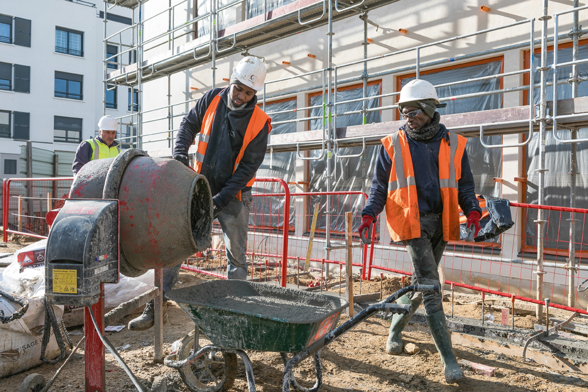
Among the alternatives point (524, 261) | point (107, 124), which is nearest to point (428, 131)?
point (524, 261)

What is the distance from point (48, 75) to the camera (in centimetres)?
2719

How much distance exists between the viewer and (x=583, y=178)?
602cm

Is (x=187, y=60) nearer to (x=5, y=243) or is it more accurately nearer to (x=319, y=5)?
(x=319, y=5)

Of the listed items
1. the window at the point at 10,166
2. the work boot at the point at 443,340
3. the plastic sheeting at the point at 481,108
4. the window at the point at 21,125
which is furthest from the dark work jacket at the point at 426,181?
the window at the point at 21,125

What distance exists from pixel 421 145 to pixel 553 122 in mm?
2509

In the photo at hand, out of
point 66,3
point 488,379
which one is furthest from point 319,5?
point 66,3

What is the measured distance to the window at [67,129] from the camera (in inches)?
1086

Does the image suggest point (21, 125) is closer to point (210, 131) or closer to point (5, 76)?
point (5, 76)

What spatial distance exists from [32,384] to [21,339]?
0.69 meters

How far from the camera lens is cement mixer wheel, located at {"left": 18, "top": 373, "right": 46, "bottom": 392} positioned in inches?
95.7

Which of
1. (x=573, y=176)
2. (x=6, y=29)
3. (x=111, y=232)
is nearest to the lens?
(x=111, y=232)

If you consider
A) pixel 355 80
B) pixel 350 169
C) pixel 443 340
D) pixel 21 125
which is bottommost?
pixel 443 340

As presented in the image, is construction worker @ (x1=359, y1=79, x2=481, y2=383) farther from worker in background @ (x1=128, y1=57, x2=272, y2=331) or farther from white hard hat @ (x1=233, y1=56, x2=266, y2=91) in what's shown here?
white hard hat @ (x1=233, y1=56, x2=266, y2=91)

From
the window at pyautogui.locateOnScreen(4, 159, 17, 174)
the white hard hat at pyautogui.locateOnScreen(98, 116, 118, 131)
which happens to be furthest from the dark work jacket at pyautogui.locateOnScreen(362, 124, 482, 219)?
the window at pyautogui.locateOnScreen(4, 159, 17, 174)
